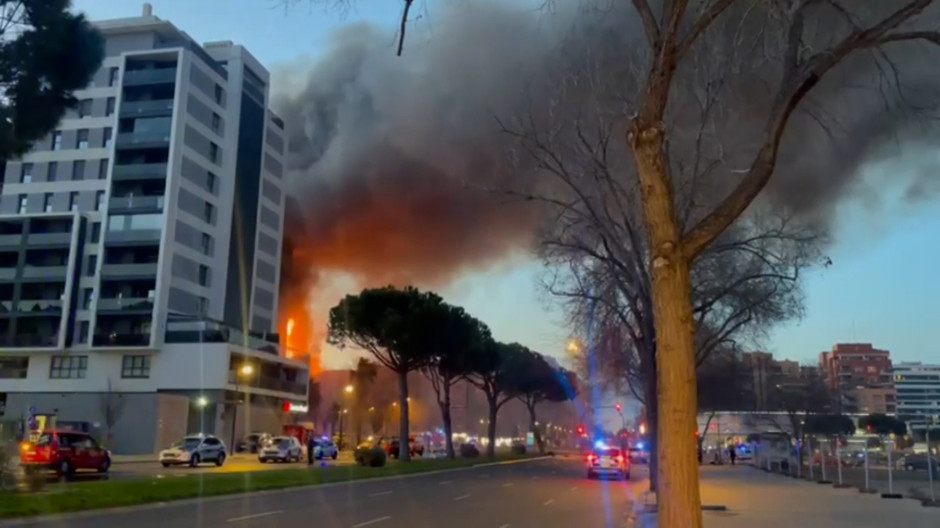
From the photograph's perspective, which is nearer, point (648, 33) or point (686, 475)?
point (686, 475)

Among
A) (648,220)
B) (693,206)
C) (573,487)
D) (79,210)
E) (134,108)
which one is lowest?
(573,487)

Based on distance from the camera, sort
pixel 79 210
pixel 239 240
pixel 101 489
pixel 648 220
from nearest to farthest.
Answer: pixel 648 220, pixel 101 489, pixel 79 210, pixel 239 240

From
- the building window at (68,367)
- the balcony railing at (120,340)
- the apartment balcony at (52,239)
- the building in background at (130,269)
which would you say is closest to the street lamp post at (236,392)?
the building in background at (130,269)

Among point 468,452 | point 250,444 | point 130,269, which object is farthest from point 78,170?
point 468,452

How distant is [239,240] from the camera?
257 feet

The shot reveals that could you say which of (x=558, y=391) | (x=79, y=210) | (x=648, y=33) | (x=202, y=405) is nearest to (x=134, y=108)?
(x=79, y=210)

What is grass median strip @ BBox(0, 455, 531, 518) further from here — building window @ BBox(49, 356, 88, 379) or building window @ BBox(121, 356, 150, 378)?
building window @ BBox(49, 356, 88, 379)

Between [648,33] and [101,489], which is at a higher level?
[648,33]

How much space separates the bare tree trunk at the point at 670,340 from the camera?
649cm

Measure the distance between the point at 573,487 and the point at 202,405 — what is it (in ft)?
138

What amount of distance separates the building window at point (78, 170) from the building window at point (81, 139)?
4.32 feet

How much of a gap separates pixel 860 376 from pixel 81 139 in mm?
84544

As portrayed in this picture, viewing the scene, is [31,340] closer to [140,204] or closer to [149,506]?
[140,204]

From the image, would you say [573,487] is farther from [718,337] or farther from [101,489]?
[101,489]
